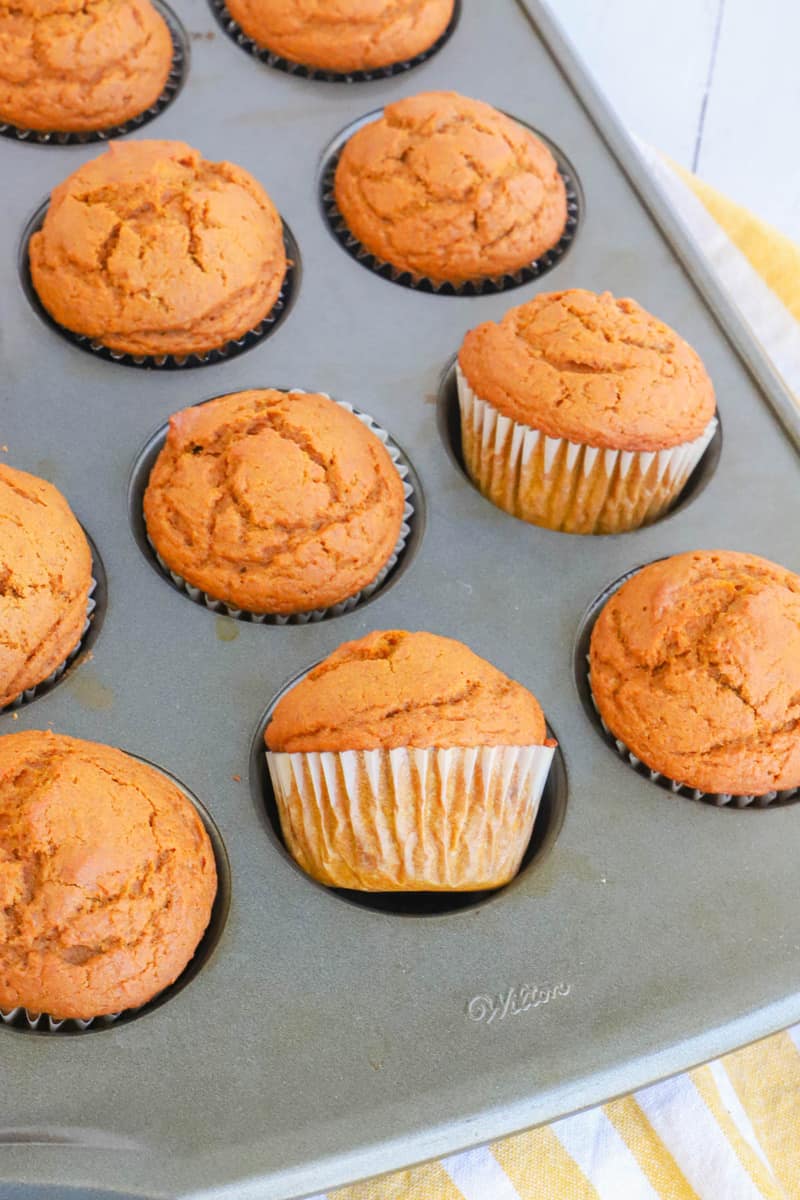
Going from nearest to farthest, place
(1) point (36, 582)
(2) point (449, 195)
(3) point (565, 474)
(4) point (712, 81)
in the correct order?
1. (1) point (36, 582)
2. (3) point (565, 474)
3. (2) point (449, 195)
4. (4) point (712, 81)

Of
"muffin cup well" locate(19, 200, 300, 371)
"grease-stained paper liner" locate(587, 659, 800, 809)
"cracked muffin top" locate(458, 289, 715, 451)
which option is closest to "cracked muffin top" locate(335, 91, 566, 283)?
"muffin cup well" locate(19, 200, 300, 371)

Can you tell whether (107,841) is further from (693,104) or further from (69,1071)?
(693,104)

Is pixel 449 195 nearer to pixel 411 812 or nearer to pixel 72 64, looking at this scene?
pixel 72 64

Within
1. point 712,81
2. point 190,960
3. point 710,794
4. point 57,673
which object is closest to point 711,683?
point 710,794

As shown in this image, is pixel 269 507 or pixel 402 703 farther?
pixel 269 507

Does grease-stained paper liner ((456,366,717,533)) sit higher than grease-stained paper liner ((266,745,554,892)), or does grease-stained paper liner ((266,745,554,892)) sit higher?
grease-stained paper liner ((456,366,717,533))

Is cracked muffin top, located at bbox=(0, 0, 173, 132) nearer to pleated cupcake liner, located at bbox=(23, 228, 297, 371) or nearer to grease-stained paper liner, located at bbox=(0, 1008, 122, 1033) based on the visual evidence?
pleated cupcake liner, located at bbox=(23, 228, 297, 371)

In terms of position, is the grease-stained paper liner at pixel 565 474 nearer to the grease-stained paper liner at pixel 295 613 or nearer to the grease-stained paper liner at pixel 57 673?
the grease-stained paper liner at pixel 295 613

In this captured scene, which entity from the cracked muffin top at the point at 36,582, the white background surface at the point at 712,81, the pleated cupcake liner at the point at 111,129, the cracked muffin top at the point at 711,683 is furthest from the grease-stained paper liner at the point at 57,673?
the white background surface at the point at 712,81
